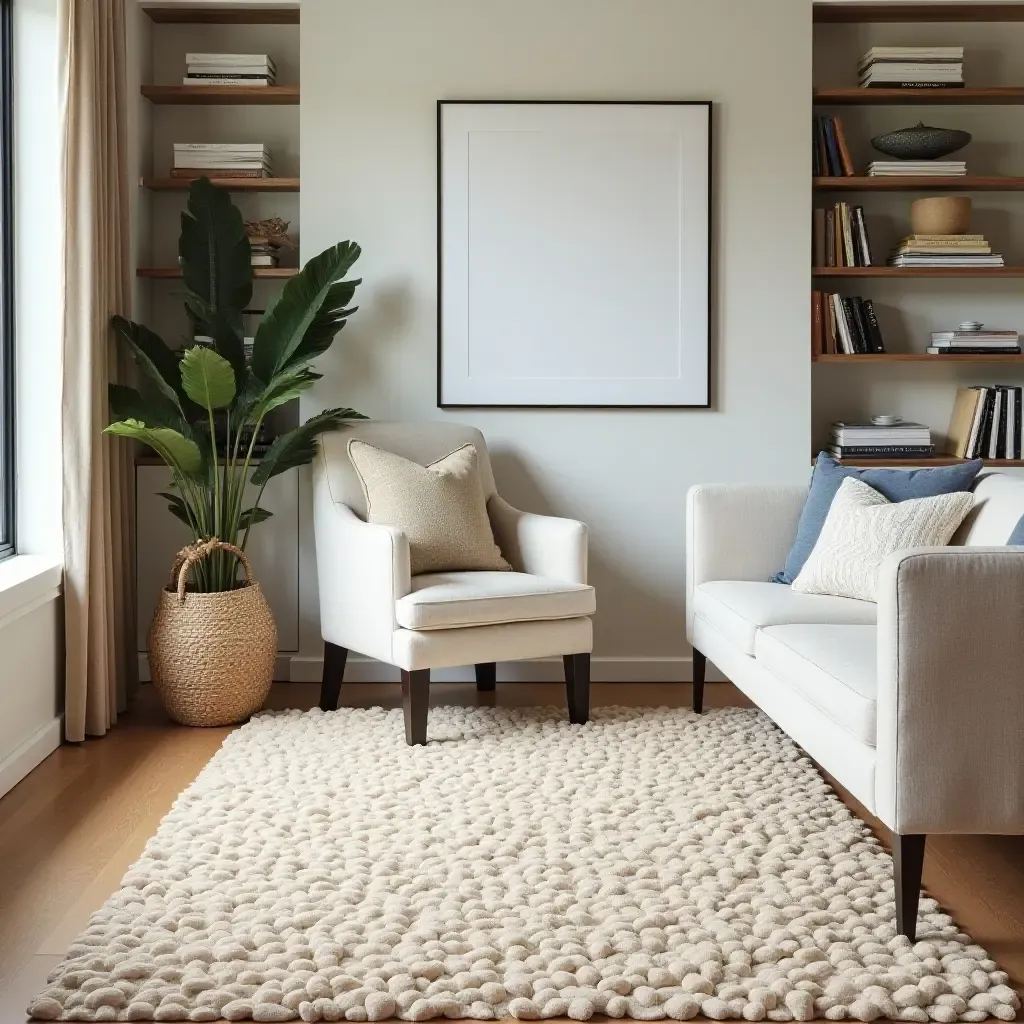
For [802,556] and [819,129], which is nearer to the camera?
[802,556]

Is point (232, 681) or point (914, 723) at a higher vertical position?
point (914, 723)

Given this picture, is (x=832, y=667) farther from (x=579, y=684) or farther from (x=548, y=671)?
(x=548, y=671)

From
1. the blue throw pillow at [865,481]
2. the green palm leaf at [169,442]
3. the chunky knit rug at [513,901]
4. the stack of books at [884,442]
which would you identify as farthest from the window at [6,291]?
the stack of books at [884,442]

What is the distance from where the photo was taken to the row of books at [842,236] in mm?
4340

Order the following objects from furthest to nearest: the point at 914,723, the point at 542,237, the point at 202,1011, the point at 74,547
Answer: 1. the point at 542,237
2. the point at 74,547
3. the point at 914,723
4. the point at 202,1011

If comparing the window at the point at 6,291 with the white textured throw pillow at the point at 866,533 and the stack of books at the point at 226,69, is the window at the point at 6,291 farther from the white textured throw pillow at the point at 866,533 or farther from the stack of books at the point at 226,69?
the white textured throw pillow at the point at 866,533

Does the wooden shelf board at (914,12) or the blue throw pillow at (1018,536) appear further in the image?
the wooden shelf board at (914,12)

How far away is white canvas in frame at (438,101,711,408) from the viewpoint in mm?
4195

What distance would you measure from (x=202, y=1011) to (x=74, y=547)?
1.91 meters

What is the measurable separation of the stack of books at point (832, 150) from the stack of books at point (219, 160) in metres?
2.04

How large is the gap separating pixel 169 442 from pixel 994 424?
9.52 feet

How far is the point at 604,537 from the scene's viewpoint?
4.33m

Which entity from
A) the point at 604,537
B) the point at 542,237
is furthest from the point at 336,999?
the point at 542,237

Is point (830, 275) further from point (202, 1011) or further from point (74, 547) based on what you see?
point (202, 1011)
